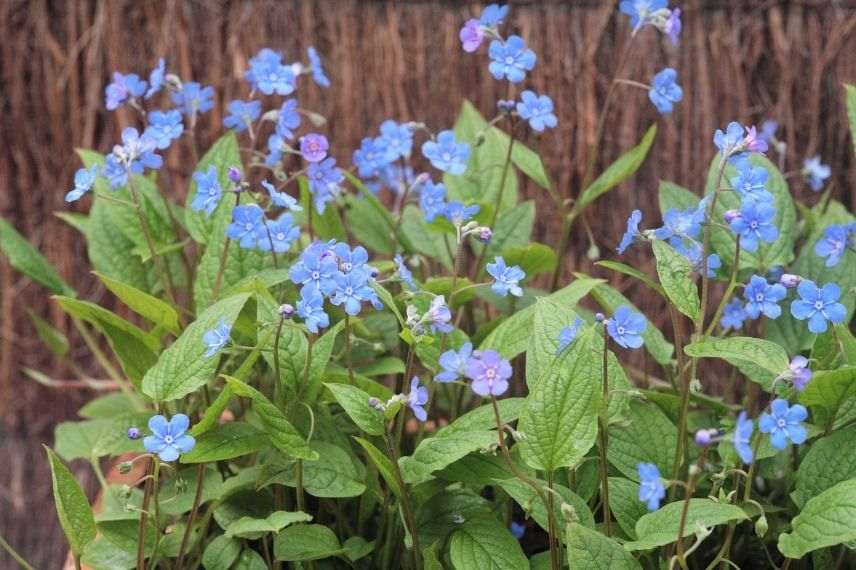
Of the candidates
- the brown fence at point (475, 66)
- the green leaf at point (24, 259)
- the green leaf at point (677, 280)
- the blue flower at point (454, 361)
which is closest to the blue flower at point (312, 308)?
the blue flower at point (454, 361)

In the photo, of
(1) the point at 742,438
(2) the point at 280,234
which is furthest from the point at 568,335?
(2) the point at 280,234

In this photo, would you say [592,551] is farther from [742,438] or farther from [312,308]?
[312,308]

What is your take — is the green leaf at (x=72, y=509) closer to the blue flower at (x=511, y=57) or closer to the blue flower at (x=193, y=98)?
the blue flower at (x=193, y=98)

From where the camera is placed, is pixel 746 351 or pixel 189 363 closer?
pixel 746 351

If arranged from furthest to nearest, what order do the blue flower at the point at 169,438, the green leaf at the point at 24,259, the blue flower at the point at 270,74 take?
the green leaf at the point at 24,259, the blue flower at the point at 270,74, the blue flower at the point at 169,438

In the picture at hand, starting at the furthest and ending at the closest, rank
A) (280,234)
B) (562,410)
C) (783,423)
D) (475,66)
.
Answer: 1. (475,66)
2. (280,234)
3. (562,410)
4. (783,423)

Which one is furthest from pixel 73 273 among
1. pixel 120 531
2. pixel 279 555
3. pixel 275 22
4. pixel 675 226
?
pixel 675 226

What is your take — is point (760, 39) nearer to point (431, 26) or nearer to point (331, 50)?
point (431, 26)
